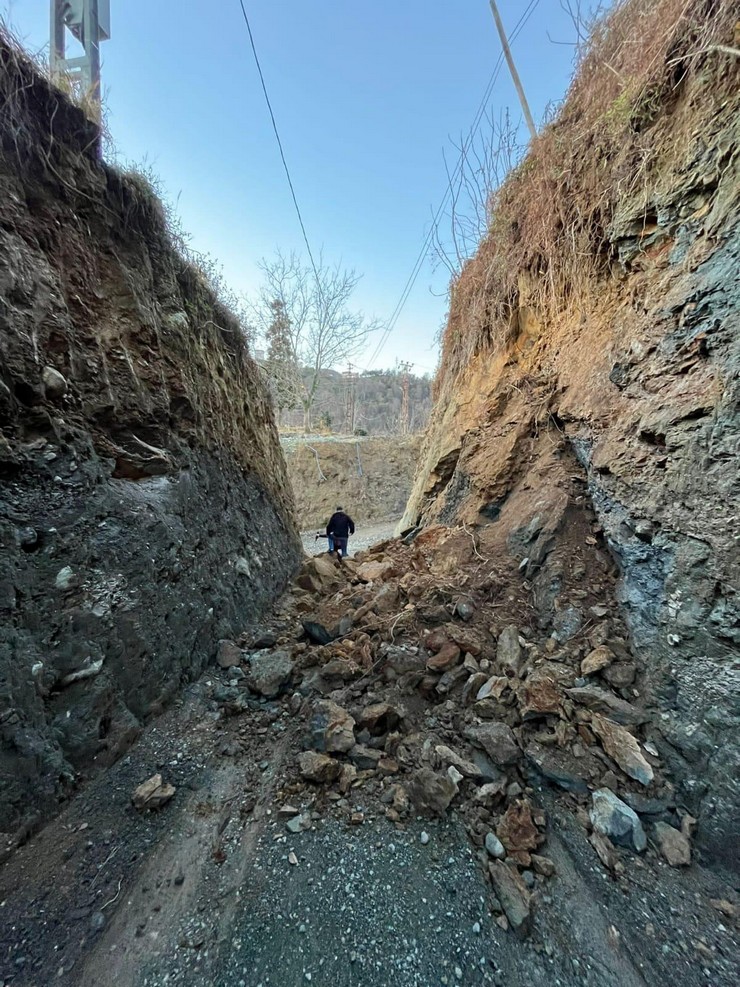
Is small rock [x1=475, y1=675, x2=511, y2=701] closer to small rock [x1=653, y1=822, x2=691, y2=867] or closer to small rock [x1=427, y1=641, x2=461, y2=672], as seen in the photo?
small rock [x1=427, y1=641, x2=461, y2=672]

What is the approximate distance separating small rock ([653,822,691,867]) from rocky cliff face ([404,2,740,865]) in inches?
4.4

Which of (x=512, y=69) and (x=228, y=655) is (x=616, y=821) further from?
(x=512, y=69)

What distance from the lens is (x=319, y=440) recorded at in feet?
59.6

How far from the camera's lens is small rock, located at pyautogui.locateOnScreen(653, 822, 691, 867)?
5.96ft

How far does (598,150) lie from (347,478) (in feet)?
48.2

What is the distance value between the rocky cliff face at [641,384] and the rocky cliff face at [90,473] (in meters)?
2.94

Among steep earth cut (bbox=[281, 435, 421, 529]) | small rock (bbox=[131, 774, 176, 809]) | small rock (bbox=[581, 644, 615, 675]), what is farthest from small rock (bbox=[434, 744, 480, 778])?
steep earth cut (bbox=[281, 435, 421, 529])

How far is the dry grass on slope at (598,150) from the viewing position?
8.83 feet

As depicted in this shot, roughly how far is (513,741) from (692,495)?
5.98ft

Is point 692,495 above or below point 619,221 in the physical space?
below

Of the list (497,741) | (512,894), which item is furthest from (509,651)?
(512,894)

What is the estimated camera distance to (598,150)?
3.57 meters

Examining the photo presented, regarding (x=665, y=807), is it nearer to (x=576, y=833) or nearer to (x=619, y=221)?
(x=576, y=833)

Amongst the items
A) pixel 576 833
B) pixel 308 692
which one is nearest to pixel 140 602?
pixel 308 692
